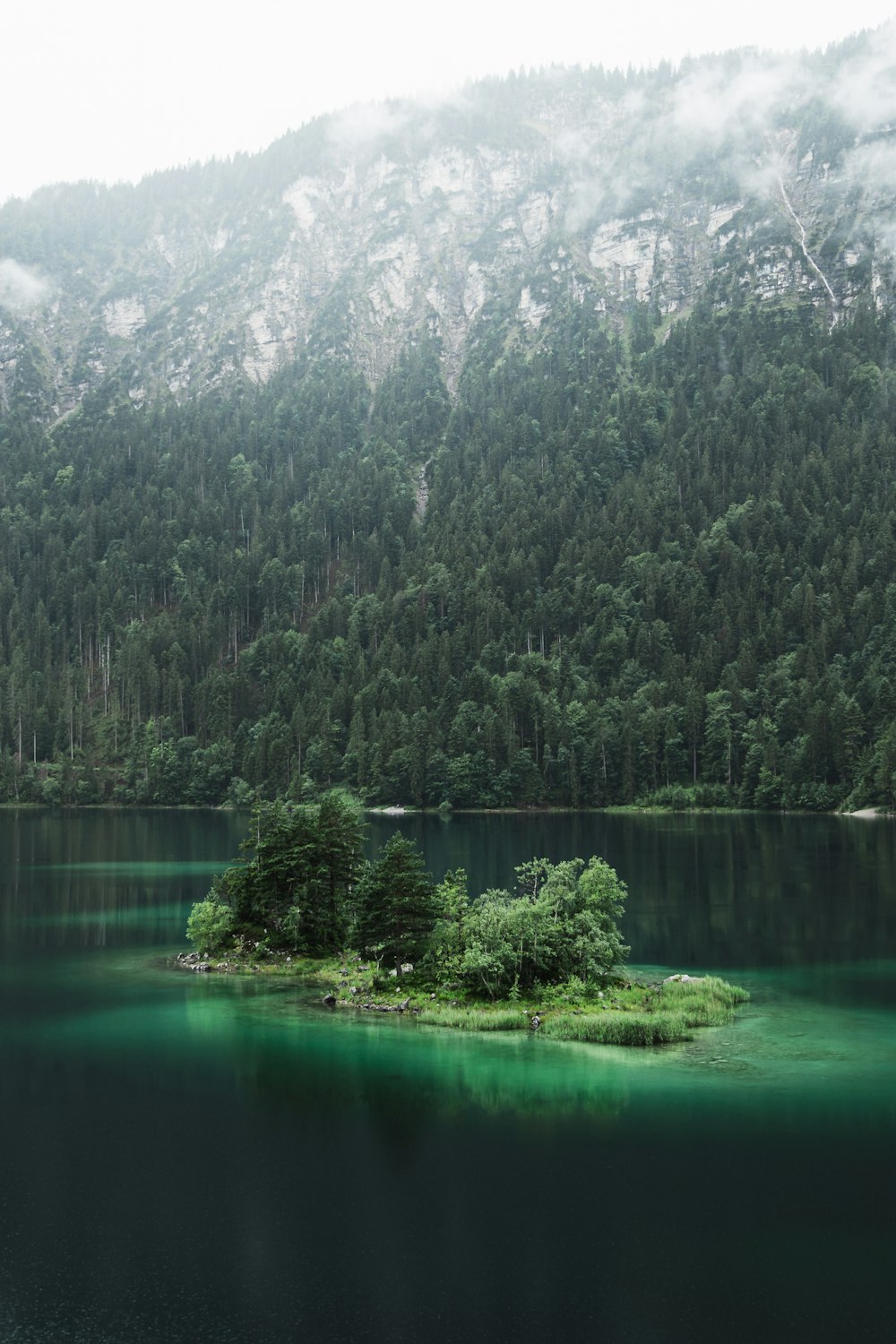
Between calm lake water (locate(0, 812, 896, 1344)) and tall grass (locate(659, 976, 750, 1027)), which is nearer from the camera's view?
calm lake water (locate(0, 812, 896, 1344))

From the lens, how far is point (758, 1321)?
80.3 feet

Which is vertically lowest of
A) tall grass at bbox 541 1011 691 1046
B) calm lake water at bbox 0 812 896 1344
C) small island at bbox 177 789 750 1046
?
calm lake water at bbox 0 812 896 1344

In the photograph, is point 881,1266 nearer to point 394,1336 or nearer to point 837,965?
point 394,1336

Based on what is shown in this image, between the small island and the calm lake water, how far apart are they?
236 cm

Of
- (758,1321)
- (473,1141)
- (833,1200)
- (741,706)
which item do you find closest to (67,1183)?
(473,1141)

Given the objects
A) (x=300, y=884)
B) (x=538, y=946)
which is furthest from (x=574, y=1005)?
(x=300, y=884)

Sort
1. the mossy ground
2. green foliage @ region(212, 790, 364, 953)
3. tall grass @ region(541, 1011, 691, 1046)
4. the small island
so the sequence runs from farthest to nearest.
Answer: green foliage @ region(212, 790, 364, 953), the small island, the mossy ground, tall grass @ region(541, 1011, 691, 1046)

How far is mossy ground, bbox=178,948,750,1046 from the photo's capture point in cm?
4728

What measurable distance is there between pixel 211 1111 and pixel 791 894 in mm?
58168

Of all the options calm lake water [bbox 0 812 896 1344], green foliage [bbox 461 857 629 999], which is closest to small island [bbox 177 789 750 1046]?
green foliage [bbox 461 857 629 999]

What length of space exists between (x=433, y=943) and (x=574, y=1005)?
8.87 meters

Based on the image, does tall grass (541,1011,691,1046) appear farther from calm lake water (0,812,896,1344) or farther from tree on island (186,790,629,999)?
tree on island (186,790,629,999)

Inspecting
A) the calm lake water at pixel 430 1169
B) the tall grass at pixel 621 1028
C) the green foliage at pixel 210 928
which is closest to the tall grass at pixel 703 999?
the calm lake water at pixel 430 1169

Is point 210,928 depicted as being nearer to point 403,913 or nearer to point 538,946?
point 403,913
